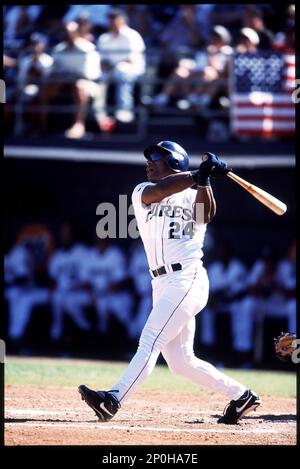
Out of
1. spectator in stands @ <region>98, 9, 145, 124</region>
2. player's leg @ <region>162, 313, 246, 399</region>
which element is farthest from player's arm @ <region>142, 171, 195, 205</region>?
spectator in stands @ <region>98, 9, 145, 124</region>

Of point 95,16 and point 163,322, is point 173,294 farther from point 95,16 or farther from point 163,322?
point 95,16

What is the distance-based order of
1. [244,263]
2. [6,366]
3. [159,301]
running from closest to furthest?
1. [159,301]
2. [6,366]
3. [244,263]

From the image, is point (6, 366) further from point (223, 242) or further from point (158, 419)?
point (223, 242)

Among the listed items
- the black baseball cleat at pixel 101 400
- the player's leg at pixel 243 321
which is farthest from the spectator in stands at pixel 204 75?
the black baseball cleat at pixel 101 400

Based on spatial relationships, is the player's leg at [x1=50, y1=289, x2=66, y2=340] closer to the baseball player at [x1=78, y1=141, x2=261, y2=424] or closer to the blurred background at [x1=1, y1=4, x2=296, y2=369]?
the blurred background at [x1=1, y1=4, x2=296, y2=369]

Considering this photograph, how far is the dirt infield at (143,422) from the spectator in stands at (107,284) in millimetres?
5868

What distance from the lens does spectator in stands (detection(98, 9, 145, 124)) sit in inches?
496

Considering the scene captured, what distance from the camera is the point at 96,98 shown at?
1288 centimetres

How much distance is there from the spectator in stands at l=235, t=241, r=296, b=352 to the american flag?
6.64 ft

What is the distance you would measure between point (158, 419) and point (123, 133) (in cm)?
757

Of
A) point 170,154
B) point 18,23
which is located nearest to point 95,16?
point 18,23

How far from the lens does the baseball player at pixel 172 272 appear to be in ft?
18.0
